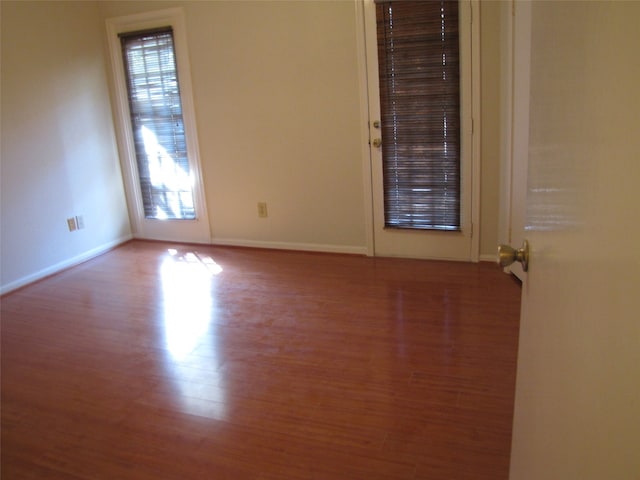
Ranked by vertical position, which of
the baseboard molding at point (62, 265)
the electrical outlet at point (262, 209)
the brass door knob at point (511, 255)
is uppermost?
the brass door knob at point (511, 255)

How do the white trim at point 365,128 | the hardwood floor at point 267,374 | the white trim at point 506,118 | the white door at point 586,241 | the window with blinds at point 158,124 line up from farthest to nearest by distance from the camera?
the window with blinds at point 158,124
the white trim at point 365,128
the white trim at point 506,118
the hardwood floor at point 267,374
the white door at point 586,241

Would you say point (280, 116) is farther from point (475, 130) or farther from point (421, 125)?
point (475, 130)

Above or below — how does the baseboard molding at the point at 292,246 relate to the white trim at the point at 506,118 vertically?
below

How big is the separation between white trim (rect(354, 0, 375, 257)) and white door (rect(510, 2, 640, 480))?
2845 millimetres

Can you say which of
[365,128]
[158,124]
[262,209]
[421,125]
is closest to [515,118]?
[421,125]

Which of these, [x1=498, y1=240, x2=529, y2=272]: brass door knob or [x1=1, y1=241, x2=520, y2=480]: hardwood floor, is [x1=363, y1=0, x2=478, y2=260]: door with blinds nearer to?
[x1=1, y1=241, x2=520, y2=480]: hardwood floor

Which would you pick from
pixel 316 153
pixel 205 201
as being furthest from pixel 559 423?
pixel 205 201

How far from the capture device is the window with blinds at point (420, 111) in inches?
135

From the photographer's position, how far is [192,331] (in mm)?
2951

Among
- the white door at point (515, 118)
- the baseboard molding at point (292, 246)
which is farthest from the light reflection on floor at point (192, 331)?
the white door at point (515, 118)

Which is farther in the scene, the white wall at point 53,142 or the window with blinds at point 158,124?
the window with blinds at point 158,124

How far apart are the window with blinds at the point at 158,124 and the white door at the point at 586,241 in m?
3.98

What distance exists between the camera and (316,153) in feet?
13.2

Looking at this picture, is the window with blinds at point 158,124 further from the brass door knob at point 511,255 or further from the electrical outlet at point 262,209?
the brass door knob at point 511,255
